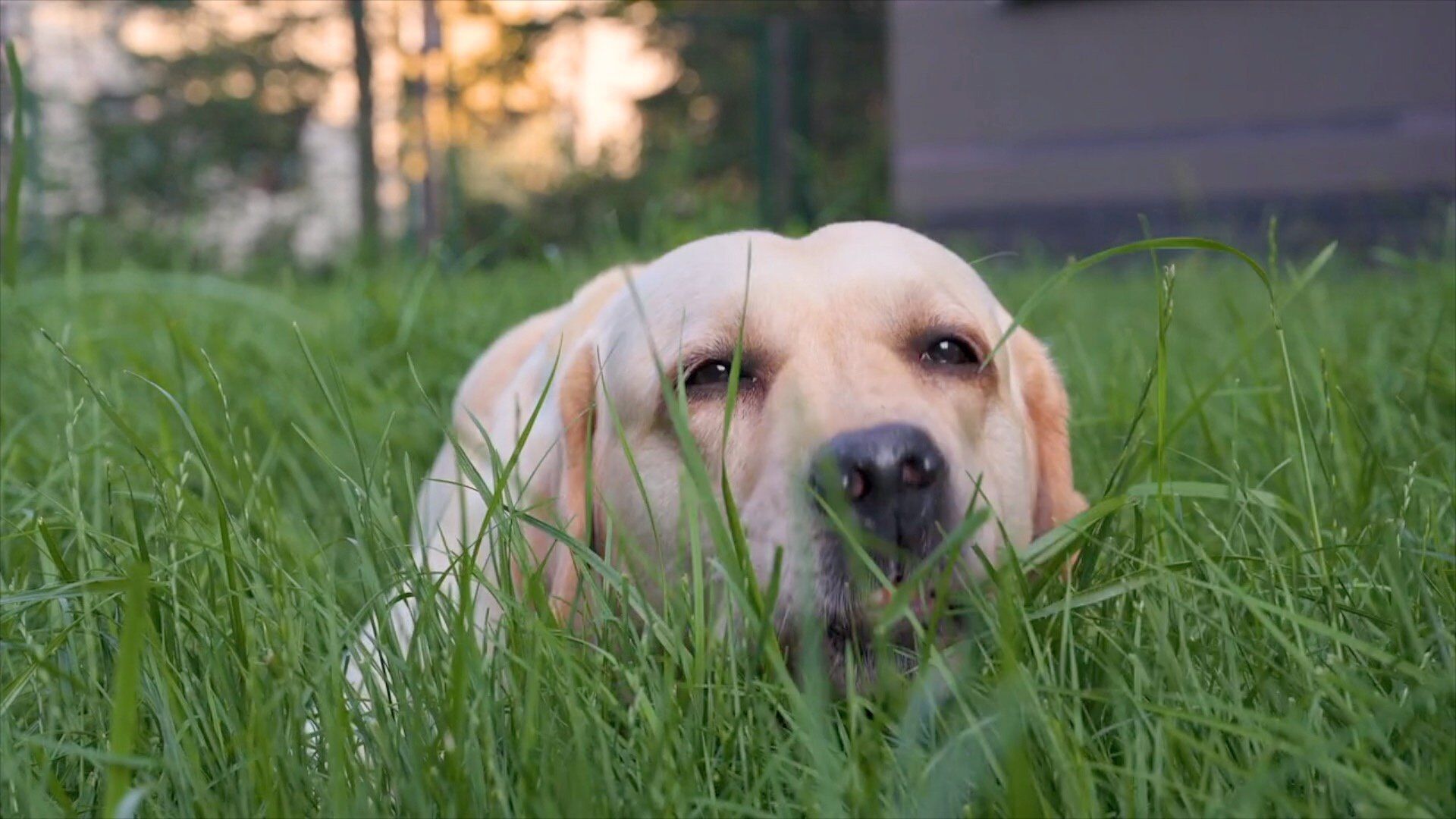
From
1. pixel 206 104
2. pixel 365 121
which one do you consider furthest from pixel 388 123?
pixel 206 104

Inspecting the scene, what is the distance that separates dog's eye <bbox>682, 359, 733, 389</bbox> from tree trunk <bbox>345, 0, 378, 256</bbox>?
9799 mm

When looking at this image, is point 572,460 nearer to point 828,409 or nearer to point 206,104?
point 828,409

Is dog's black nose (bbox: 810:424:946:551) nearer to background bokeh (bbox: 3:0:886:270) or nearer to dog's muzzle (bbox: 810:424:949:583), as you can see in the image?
dog's muzzle (bbox: 810:424:949:583)

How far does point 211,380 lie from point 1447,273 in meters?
3.29

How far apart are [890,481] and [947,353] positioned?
0.60 meters

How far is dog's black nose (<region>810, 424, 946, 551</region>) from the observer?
1580mm

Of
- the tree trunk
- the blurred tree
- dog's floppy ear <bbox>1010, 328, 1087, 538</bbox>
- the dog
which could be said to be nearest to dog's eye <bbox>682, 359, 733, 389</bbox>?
the dog

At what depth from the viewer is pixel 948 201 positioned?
10.5 meters

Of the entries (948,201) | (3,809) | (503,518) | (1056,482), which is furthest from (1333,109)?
(3,809)

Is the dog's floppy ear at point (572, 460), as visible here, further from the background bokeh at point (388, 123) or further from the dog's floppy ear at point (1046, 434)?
the background bokeh at point (388, 123)

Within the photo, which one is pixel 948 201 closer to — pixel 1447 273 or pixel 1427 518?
pixel 1447 273

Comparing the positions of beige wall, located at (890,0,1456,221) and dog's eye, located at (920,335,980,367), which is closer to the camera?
dog's eye, located at (920,335,980,367)

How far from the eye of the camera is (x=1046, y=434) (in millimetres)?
2383

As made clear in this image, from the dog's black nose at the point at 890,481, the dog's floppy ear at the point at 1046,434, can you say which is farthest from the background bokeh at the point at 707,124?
the dog's black nose at the point at 890,481
